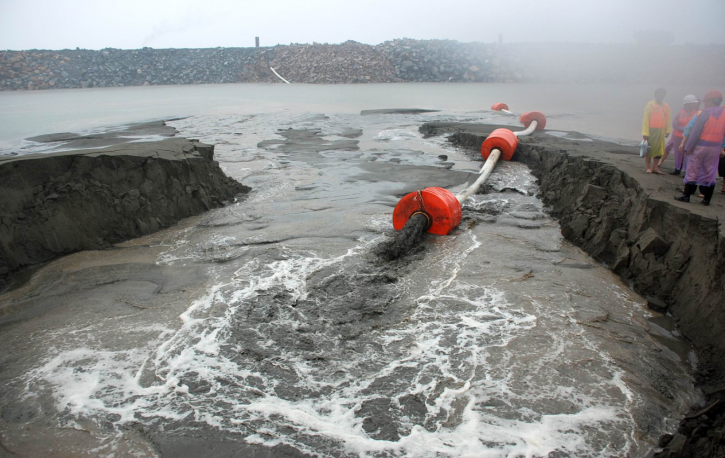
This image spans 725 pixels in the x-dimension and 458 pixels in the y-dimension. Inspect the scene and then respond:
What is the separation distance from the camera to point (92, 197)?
6.60m

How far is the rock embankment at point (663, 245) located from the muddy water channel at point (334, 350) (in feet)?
0.69

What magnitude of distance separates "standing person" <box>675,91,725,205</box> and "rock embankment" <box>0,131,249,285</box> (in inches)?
274

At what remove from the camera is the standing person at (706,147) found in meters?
5.38

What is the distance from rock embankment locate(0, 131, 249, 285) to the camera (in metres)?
5.86

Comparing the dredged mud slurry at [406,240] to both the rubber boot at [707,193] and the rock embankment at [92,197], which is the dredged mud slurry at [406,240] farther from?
the rock embankment at [92,197]

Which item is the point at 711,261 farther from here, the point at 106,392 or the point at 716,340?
the point at 106,392

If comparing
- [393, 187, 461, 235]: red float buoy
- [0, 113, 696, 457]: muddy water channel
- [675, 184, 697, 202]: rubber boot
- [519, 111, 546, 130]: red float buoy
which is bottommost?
[0, 113, 696, 457]: muddy water channel

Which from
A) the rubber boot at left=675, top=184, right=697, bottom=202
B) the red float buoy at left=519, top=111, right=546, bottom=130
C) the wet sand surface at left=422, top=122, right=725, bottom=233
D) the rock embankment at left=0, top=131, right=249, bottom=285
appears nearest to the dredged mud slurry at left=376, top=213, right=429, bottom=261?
the wet sand surface at left=422, top=122, right=725, bottom=233

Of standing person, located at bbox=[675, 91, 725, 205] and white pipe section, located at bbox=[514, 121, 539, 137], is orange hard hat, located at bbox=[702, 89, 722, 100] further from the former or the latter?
white pipe section, located at bbox=[514, 121, 539, 137]

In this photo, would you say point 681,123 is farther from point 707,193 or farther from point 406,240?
point 406,240

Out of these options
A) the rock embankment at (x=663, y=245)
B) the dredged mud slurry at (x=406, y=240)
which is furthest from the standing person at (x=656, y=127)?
A: the dredged mud slurry at (x=406, y=240)

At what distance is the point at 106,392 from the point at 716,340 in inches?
199

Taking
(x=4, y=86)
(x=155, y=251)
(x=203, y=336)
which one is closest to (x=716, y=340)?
(x=203, y=336)

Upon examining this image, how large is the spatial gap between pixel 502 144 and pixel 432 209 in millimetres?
5656
